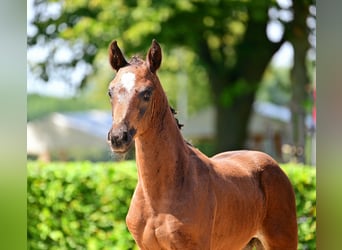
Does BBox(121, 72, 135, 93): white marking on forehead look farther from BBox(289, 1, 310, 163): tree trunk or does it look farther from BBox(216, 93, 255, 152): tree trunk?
BBox(216, 93, 255, 152): tree trunk

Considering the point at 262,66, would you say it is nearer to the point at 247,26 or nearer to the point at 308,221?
the point at 247,26

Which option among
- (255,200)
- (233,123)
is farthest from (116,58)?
(233,123)

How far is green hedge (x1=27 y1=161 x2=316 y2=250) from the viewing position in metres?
5.12

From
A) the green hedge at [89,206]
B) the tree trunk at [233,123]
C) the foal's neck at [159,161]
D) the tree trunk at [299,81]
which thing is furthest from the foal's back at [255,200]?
the tree trunk at [233,123]

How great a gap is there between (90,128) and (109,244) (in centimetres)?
1295

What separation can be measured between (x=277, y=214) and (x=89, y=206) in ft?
8.49

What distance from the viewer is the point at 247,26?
1276cm

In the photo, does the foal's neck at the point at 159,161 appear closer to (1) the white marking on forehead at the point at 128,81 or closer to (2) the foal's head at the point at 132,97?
(2) the foal's head at the point at 132,97

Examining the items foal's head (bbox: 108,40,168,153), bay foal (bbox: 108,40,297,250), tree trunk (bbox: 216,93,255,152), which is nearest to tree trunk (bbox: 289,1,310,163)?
tree trunk (bbox: 216,93,255,152)

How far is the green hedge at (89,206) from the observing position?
→ 5.12 m
